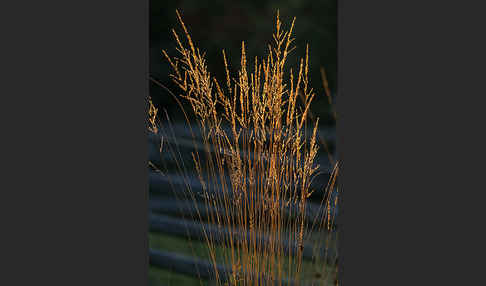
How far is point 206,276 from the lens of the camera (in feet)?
12.1

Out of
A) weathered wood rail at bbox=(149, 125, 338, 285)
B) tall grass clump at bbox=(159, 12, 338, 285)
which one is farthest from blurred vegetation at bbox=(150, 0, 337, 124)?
weathered wood rail at bbox=(149, 125, 338, 285)

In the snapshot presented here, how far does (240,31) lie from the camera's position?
11.8 feet

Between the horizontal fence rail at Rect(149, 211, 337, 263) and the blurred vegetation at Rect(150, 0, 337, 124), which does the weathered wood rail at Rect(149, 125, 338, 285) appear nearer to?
the horizontal fence rail at Rect(149, 211, 337, 263)

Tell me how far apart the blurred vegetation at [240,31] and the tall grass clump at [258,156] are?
4cm

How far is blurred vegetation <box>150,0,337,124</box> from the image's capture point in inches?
138

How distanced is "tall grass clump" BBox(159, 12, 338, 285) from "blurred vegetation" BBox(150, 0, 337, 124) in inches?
1.7

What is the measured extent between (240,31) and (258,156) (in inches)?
30.1

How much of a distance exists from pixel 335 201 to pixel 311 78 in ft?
2.45

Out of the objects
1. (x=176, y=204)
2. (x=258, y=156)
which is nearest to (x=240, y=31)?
(x=258, y=156)

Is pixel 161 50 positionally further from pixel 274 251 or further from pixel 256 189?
pixel 274 251

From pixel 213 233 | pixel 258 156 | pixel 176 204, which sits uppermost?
pixel 258 156

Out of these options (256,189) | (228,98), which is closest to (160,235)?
(256,189)

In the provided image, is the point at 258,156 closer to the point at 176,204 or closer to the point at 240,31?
the point at 176,204

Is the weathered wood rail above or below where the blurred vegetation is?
below
